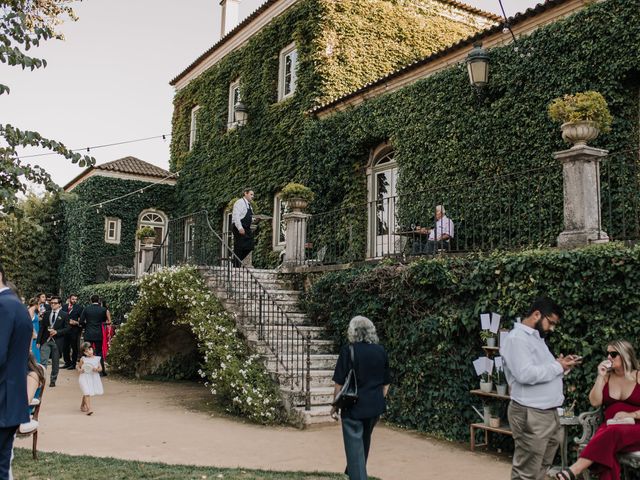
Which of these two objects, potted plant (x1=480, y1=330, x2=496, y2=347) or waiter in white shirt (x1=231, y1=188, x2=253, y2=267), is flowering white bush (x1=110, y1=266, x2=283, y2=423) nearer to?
waiter in white shirt (x1=231, y1=188, x2=253, y2=267)

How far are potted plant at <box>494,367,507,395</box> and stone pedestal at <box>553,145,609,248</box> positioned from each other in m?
1.74

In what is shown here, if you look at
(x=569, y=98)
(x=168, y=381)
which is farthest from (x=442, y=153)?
(x=168, y=381)

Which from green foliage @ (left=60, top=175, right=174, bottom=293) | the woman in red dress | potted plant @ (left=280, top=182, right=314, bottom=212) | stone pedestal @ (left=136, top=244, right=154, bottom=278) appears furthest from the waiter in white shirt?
green foliage @ (left=60, top=175, right=174, bottom=293)

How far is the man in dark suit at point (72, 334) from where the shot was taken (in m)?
15.5

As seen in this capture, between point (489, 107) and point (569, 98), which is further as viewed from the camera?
point (489, 107)

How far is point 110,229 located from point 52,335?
11.4 meters

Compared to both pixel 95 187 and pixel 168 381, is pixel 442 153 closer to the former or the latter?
pixel 168 381

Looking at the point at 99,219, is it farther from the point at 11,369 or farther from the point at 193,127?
the point at 11,369

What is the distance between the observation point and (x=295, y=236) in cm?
1257

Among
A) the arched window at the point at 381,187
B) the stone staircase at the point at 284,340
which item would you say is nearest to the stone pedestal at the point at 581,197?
the stone staircase at the point at 284,340

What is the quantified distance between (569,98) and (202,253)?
26.8 feet

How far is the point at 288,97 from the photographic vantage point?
17781 mm

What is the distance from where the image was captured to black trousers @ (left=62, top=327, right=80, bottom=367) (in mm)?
15886

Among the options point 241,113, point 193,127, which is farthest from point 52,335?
point 193,127
